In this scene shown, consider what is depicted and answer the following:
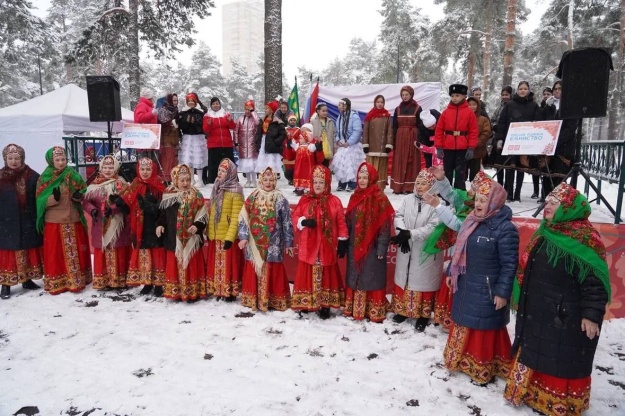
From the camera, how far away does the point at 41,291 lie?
5195mm

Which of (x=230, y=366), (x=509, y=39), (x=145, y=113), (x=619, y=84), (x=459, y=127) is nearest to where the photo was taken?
(x=230, y=366)

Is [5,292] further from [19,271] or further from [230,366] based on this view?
[230,366]

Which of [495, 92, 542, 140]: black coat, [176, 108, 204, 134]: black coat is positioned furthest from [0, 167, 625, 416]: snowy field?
[176, 108, 204, 134]: black coat

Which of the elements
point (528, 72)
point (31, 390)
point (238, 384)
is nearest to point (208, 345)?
point (238, 384)

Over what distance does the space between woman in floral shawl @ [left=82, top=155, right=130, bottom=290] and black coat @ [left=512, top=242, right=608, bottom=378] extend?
4.33m

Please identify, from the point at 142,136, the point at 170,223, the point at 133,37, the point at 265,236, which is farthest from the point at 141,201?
the point at 133,37

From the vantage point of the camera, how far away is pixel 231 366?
11.2 feet

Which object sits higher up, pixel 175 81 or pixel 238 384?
pixel 175 81

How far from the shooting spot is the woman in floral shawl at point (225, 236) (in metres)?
4.57

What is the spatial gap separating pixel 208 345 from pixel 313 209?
1646mm

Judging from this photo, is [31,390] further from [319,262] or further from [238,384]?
[319,262]

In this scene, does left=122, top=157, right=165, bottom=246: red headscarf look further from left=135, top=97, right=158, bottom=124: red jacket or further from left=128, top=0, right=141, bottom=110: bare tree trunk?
left=128, top=0, right=141, bottom=110: bare tree trunk

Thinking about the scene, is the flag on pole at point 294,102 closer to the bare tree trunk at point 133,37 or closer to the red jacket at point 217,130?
the red jacket at point 217,130

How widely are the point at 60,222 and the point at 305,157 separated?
3725 millimetres
